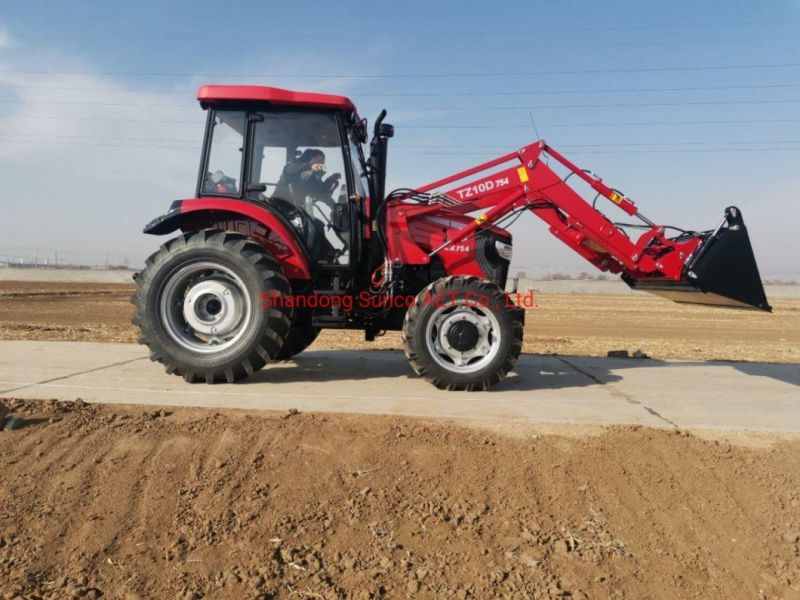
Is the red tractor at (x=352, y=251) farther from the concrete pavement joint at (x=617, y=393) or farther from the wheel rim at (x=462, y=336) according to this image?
the concrete pavement joint at (x=617, y=393)

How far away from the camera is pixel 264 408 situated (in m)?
4.24

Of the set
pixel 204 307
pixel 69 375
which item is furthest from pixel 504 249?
pixel 69 375

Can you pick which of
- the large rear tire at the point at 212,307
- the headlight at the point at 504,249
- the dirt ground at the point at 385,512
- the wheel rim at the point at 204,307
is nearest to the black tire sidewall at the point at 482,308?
the headlight at the point at 504,249

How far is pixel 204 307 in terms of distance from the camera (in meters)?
5.43

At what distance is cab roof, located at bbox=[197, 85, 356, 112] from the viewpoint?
549cm

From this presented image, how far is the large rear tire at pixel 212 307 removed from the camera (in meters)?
5.18

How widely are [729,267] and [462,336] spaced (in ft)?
8.74

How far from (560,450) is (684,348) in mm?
9714

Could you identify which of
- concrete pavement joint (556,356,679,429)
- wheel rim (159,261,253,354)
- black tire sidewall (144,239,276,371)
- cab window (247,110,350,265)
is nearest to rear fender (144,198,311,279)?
cab window (247,110,350,265)

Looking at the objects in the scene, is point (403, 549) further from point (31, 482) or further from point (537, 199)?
point (537, 199)

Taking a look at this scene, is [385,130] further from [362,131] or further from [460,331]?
[460,331]

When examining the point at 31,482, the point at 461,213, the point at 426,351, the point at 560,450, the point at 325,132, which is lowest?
the point at 31,482

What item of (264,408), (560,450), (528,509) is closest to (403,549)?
(528,509)

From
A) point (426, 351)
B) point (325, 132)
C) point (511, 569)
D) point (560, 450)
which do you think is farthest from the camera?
point (325, 132)
